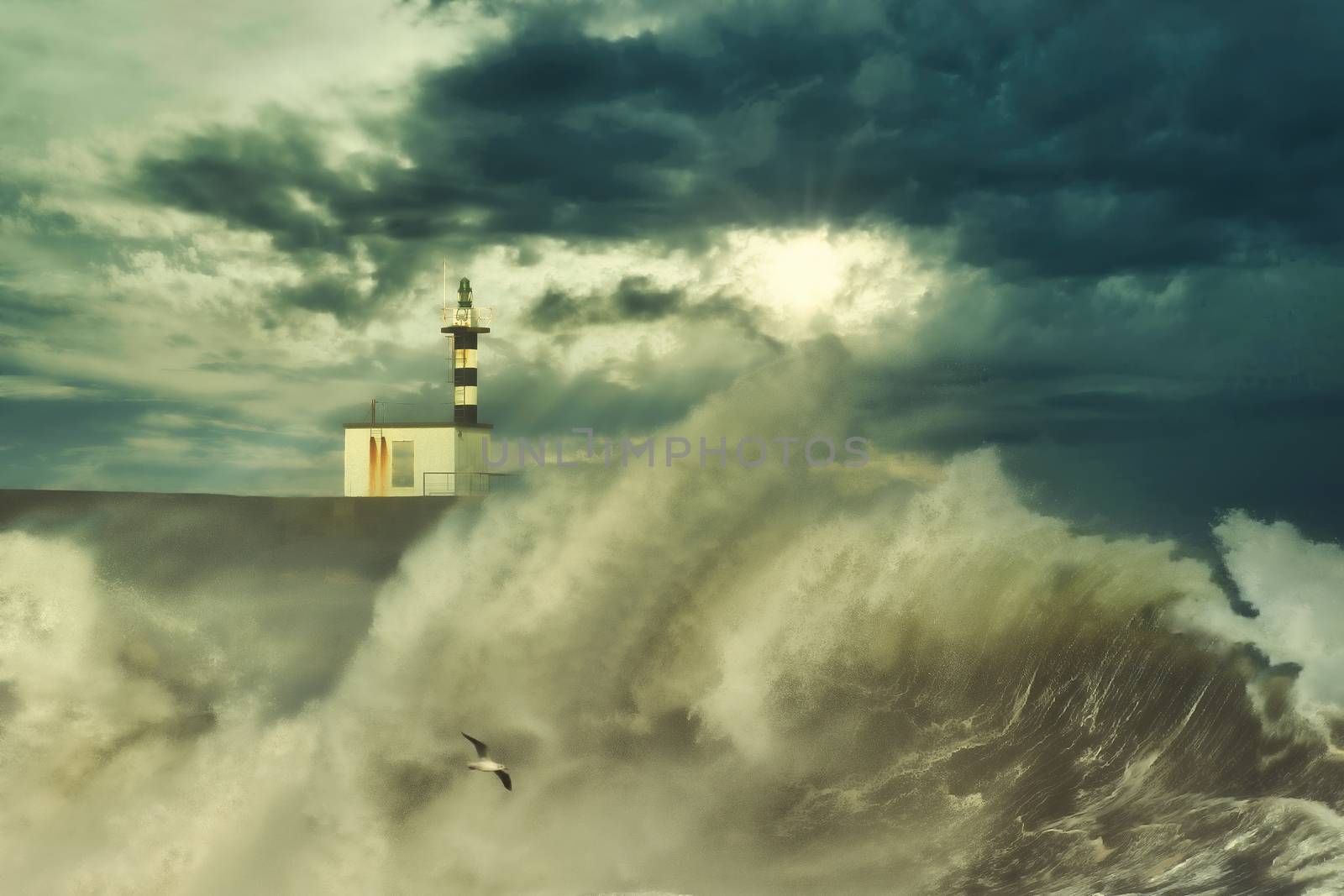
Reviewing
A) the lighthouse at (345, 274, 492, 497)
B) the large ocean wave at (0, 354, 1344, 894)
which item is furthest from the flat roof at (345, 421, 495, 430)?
the large ocean wave at (0, 354, 1344, 894)

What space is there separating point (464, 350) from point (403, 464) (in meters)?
5.17

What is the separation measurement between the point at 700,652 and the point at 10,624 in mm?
12251

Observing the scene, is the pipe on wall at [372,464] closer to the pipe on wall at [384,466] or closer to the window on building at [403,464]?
the pipe on wall at [384,466]

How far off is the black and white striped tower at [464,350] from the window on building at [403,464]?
2000mm

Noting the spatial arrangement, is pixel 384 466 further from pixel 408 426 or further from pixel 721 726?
pixel 721 726

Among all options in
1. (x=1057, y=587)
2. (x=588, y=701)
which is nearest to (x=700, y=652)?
(x=588, y=701)

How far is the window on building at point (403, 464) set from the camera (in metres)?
46.3

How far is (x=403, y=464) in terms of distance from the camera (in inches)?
1831

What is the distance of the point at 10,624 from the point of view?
22062mm

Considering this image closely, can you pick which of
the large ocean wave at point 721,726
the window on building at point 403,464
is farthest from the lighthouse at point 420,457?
the large ocean wave at point 721,726

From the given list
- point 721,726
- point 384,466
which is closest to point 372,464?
point 384,466

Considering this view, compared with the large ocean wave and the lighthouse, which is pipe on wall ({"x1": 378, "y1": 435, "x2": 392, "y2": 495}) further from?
the large ocean wave

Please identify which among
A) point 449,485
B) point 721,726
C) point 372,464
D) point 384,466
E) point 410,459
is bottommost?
point 721,726

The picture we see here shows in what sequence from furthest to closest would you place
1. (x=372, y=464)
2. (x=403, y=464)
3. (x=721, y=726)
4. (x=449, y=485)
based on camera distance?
(x=372, y=464) < (x=403, y=464) < (x=449, y=485) < (x=721, y=726)
